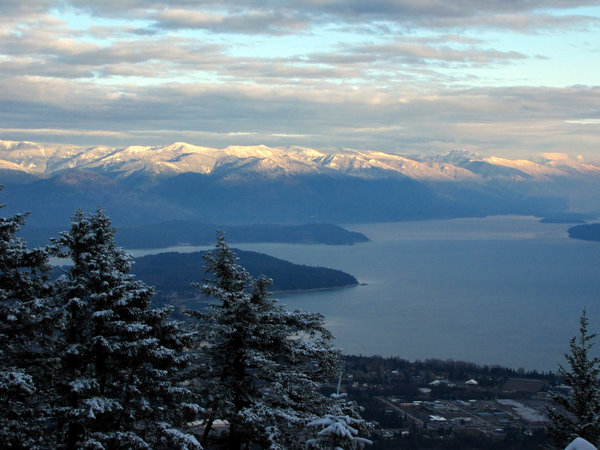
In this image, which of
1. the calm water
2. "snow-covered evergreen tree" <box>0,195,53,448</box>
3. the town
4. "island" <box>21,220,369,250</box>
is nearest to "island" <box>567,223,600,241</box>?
the calm water

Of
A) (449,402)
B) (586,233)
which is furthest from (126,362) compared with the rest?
(586,233)

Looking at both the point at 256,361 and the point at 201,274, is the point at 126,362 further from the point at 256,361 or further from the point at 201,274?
the point at 201,274

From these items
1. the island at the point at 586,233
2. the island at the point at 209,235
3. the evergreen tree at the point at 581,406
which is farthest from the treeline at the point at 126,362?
the island at the point at 586,233

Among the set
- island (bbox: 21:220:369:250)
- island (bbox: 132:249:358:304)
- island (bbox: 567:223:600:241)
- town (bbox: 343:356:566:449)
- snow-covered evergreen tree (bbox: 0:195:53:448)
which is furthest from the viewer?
island (bbox: 567:223:600:241)

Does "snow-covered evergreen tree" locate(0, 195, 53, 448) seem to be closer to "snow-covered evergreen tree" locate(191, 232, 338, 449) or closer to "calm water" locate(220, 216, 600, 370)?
"snow-covered evergreen tree" locate(191, 232, 338, 449)

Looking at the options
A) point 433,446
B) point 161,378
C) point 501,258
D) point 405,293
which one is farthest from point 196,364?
point 501,258

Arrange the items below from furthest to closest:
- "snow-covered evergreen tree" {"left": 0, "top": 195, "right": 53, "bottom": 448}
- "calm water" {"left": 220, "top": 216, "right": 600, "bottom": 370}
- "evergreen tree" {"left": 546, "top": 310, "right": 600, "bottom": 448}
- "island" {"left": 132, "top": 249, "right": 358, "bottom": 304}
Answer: "island" {"left": 132, "top": 249, "right": 358, "bottom": 304}
"calm water" {"left": 220, "top": 216, "right": 600, "bottom": 370}
"evergreen tree" {"left": 546, "top": 310, "right": 600, "bottom": 448}
"snow-covered evergreen tree" {"left": 0, "top": 195, "right": 53, "bottom": 448}

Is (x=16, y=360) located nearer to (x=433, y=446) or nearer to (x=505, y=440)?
(x=433, y=446)
